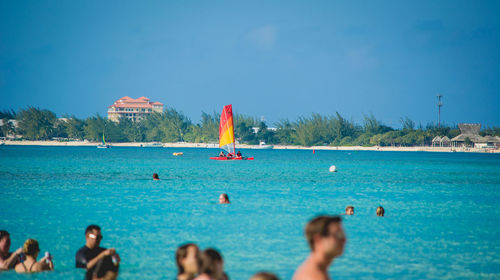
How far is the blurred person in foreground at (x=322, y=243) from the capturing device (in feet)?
15.4

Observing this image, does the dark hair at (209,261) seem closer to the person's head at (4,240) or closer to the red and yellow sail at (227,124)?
the person's head at (4,240)

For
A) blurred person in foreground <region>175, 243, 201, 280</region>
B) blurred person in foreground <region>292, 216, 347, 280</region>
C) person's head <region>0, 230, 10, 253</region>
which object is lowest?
person's head <region>0, 230, 10, 253</region>

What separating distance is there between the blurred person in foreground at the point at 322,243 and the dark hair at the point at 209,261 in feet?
5.98

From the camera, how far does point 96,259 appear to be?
10.4 m

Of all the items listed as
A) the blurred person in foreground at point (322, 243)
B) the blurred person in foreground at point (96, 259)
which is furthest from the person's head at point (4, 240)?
the blurred person in foreground at point (322, 243)

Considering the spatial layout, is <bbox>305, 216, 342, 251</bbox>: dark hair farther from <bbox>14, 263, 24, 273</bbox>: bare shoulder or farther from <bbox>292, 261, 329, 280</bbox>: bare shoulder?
<bbox>14, 263, 24, 273</bbox>: bare shoulder

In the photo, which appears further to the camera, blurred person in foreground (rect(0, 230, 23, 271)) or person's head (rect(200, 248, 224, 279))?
blurred person in foreground (rect(0, 230, 23, 271))

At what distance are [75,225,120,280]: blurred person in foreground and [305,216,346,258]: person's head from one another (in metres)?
5.70

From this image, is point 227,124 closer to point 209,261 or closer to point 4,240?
point 4,240

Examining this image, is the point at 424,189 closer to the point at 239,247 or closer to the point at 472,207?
the point at 472,207

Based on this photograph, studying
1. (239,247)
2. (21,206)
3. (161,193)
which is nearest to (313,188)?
(161,193)

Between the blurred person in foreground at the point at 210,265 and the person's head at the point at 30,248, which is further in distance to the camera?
the person's head at the point at 30,248

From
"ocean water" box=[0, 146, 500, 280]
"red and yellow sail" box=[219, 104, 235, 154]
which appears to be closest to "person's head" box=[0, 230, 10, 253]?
"ocean water" box=[0, 146, 500, 280]

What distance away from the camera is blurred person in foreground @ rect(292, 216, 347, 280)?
4703 millimetres
